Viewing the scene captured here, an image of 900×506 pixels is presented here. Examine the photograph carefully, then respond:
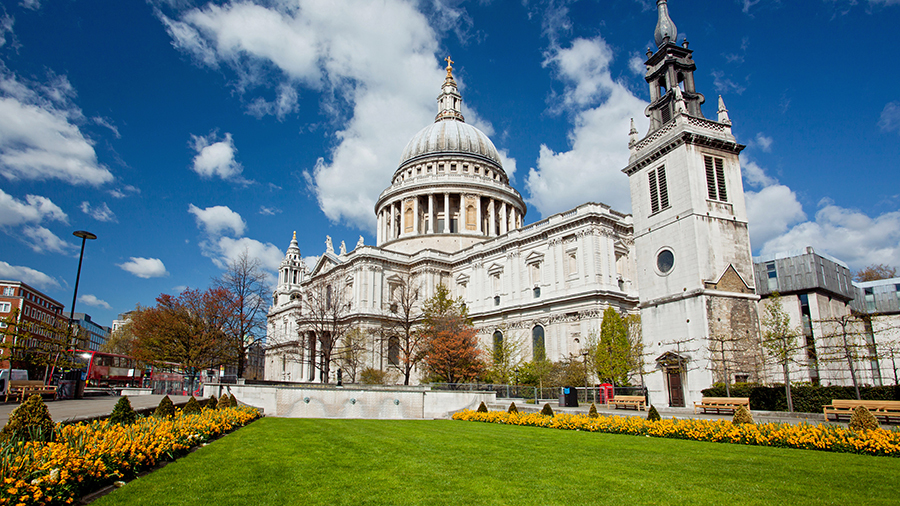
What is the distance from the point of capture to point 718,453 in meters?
11.8

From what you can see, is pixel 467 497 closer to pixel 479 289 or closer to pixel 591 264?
pixel 591 264

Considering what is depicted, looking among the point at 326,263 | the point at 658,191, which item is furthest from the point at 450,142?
the point at 658,191

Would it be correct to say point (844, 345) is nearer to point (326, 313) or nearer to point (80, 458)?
point (80, 458)

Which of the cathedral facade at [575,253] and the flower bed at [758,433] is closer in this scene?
the flower bed at [758,433]

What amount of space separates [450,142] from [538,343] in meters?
40.7

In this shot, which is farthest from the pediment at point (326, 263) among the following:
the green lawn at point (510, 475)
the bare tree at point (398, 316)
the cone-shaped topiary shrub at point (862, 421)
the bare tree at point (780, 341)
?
the cone-shaped topiary shrub at point (862, 421)

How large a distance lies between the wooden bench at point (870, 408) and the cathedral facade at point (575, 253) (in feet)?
28.5

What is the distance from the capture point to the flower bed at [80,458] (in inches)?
262

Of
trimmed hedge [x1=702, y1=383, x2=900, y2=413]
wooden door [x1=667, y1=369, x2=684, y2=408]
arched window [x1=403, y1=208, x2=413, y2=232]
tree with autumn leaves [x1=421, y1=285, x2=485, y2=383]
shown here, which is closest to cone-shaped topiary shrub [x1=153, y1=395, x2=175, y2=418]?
trimmed hedge [x1=702, y1=383, x2=900, y2=413]

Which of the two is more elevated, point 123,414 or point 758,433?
point 123,414

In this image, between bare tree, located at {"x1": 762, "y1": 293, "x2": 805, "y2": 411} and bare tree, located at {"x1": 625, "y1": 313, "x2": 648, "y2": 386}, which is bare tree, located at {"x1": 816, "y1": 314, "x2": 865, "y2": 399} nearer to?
bare tree, located at {"x1": 762, "y1": 293, "x2": 805, "y2": 411}

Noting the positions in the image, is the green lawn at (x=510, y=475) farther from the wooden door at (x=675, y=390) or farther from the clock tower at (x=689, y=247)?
the wooden door at (x=675, y=390)

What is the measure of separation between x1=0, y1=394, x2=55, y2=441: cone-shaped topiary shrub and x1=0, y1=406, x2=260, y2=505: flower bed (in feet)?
0.73

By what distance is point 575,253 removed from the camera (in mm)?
47375
